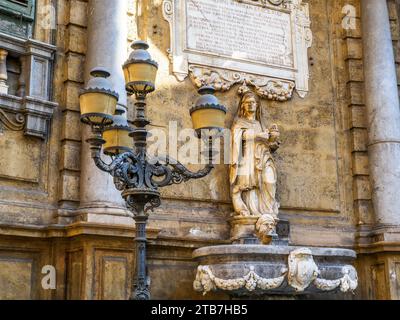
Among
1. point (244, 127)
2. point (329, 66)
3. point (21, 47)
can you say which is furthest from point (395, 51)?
point (21, 47)

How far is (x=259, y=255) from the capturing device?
730cm

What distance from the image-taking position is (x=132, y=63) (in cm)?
573

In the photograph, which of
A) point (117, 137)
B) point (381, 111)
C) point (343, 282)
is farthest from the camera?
point (381, 111)

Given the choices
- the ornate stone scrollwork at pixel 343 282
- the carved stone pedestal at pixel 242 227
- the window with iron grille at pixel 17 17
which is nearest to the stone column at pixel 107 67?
the window with iron grille at pixel 17 17

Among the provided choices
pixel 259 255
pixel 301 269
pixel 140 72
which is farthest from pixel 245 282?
pixel 140 72

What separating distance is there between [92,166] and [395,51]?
5897 millimetres

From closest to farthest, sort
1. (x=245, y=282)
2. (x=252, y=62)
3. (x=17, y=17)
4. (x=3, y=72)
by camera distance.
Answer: (x=245, y=282) < (x=3, y=72) < (x=17, y=17) < (x=252, y=62)

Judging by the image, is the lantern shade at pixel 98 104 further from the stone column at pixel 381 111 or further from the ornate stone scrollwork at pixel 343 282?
the stone column at pixel 381 111

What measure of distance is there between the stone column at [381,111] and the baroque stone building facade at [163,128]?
0.06 ft

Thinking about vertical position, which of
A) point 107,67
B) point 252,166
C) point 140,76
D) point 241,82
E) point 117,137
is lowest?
point 117,137

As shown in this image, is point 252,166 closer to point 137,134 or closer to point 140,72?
point 137,134

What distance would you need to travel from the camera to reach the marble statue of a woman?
9016 mm

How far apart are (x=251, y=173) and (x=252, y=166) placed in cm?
11

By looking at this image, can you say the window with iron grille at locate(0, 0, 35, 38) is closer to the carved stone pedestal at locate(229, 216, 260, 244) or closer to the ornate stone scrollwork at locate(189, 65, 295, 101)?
the ornate stone scrollwork at locate(189, 65, 295, 101)
